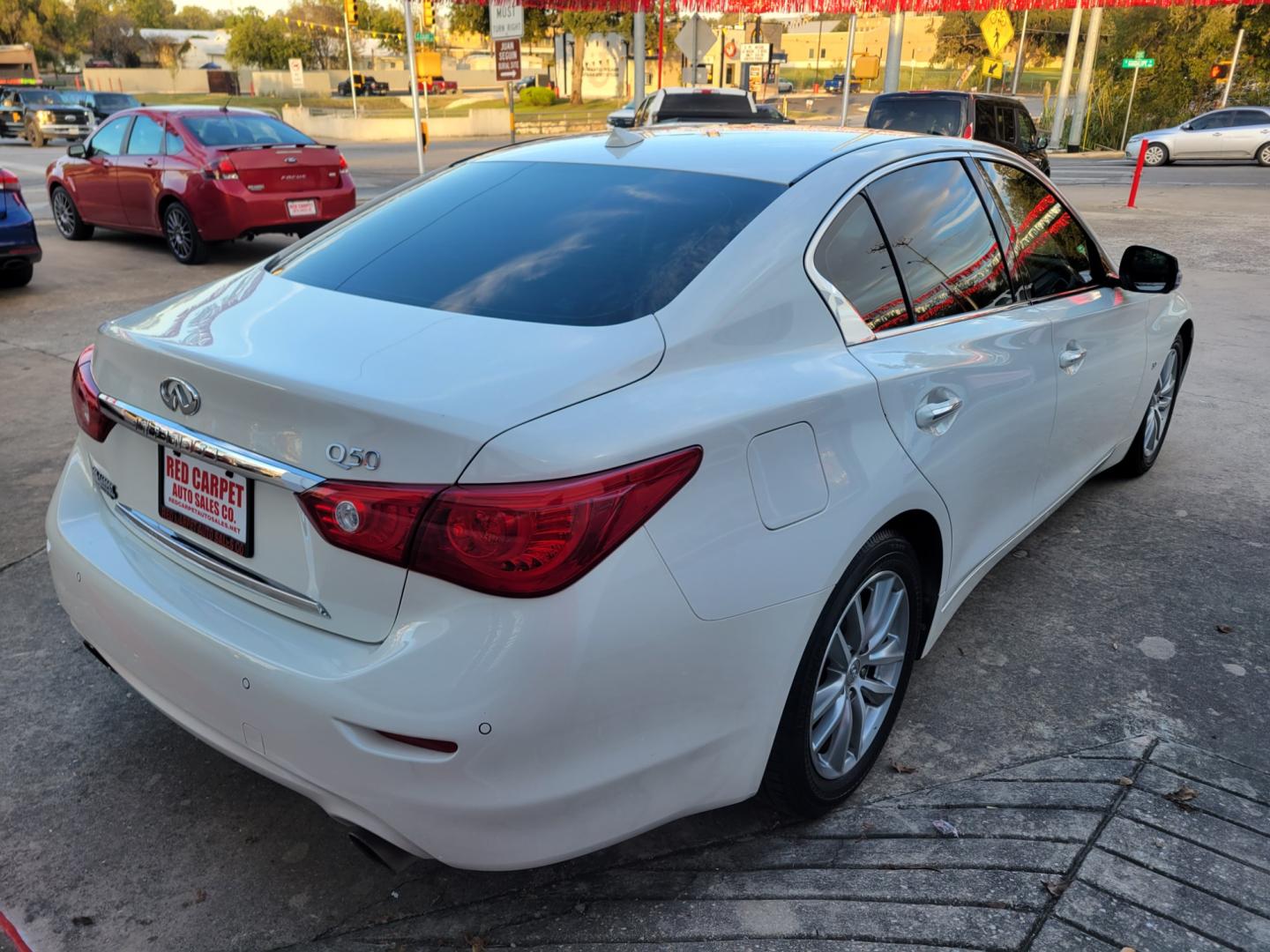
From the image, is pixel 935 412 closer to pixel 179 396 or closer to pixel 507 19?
pixel 179 396

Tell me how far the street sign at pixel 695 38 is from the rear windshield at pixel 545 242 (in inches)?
822

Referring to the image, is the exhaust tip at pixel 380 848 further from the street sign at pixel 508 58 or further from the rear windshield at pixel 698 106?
the rear windshield at pixel 698 106

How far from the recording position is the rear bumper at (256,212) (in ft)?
33.6

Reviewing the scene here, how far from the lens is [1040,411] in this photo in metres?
3.28

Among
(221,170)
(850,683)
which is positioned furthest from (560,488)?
(221,170)

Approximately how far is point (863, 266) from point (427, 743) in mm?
1640

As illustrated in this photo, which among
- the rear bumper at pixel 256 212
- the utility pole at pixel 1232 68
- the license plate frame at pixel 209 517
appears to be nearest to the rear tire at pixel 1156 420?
the license plate frame at pixel 209 517

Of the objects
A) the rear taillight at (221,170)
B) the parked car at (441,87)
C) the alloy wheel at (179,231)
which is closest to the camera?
the rear taillight at (221,170)

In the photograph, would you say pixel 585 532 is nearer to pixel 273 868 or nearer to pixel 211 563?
pixel 211 563

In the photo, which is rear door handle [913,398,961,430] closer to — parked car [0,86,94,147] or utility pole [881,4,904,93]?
utility pole [881,4,904,93]

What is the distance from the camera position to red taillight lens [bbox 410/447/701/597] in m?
1.78

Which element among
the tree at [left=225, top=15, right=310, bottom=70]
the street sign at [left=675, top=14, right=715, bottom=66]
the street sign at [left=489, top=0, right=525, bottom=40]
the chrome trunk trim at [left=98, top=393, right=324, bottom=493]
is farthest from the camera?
the tree at [left=225, top=15, right=310, bottom=70]

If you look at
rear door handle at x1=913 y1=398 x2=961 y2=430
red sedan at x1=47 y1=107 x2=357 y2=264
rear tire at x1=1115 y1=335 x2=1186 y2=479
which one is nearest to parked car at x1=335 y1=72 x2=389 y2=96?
red sedan at x1=47 y1=107 x2=357 y2=264

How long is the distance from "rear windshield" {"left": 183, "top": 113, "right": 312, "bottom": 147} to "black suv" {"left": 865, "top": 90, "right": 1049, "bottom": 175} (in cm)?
846
